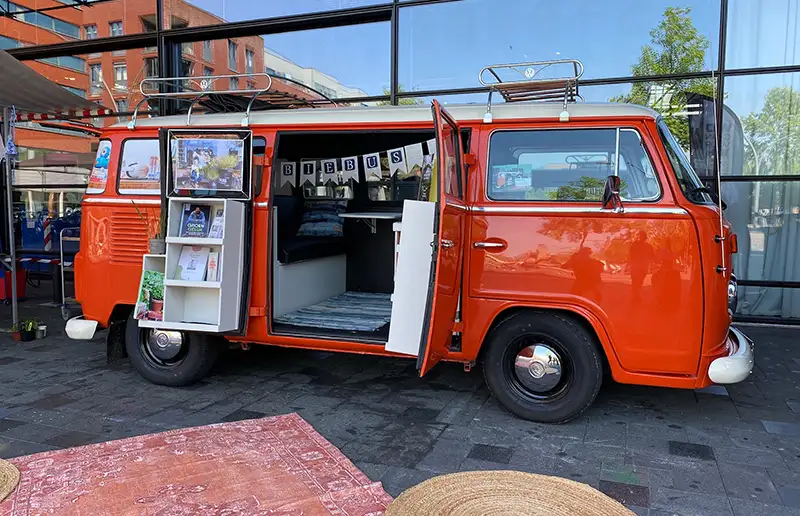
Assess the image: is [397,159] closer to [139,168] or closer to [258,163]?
[258,163]

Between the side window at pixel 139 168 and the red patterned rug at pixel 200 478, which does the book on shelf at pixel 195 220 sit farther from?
the red patterned rug at pixel 200 478

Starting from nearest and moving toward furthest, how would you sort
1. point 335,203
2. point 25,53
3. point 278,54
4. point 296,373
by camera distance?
point 296,373 → point 335,203 → point 278,54 → point 25,53

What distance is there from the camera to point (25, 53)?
36.7 ft

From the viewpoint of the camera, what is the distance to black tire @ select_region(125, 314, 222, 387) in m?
5.12

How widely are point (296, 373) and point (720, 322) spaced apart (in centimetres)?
363

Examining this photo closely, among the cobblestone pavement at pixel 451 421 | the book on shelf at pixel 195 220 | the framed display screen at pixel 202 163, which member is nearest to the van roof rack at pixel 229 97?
the framed display screen at pixel 202 163

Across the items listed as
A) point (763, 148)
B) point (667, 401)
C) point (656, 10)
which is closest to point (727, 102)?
point (763, 148)

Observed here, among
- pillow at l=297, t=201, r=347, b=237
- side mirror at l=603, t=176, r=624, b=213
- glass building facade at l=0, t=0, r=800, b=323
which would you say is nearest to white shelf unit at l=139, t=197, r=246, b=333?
pillow at l=297, t=201, r=347, b=237

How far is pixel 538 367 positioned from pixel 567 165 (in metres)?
1.48

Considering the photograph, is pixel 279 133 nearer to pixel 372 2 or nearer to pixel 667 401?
pixel 667 401

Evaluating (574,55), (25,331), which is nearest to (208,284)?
(25,331)

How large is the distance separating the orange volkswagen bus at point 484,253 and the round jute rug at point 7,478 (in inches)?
55.8

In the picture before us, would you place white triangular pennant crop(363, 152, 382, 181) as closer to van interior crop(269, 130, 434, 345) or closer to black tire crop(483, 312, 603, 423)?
van interior crop(269, 130, 434, 345)

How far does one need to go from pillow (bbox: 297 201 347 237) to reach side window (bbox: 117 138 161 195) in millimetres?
2206
